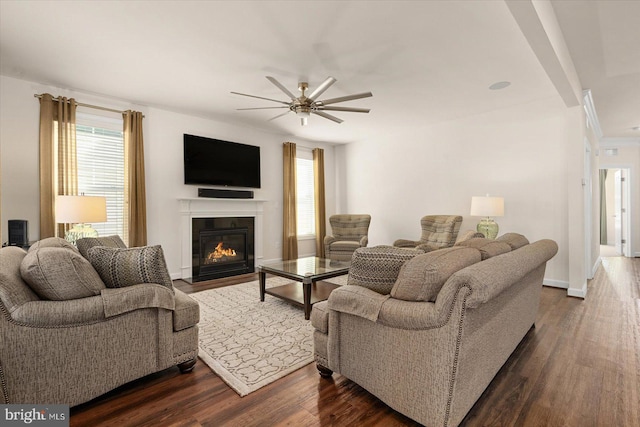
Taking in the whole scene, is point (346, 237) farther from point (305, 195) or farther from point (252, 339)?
point (252, 339)

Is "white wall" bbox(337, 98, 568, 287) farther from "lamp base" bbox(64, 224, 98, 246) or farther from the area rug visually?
"lamp base" bbox(64, 224, 98, 246)

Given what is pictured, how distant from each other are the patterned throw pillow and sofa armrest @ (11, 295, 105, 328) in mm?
178

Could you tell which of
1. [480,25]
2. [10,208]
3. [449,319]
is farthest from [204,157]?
[449,319]

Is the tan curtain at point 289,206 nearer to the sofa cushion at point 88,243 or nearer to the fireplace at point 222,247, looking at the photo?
the fireplace at point 222,247

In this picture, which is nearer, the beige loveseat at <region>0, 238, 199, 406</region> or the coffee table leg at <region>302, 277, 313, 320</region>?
the beige loveseat at <region>0, 238, 199, 406</region>

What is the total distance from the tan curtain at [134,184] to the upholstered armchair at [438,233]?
3.84m

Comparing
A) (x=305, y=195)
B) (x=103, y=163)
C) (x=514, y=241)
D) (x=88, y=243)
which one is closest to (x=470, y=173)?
(x=514, y=241)

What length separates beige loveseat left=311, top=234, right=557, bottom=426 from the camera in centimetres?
137

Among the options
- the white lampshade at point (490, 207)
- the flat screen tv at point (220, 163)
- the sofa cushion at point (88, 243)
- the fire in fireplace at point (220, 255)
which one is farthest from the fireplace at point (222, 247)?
the white lampshade at point (490, 207)

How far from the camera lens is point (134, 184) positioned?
14.1 ft

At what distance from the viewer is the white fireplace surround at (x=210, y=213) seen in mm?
4828

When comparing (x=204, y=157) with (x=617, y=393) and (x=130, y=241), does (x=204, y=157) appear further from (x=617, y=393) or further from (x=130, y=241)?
(x=617, y=393)

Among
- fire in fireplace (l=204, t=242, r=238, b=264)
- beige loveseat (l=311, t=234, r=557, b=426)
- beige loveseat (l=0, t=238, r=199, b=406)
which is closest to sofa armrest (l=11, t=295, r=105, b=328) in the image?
beige loveseat (l=0, t=238, r=199, b=406)

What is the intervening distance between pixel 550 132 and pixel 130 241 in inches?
239
